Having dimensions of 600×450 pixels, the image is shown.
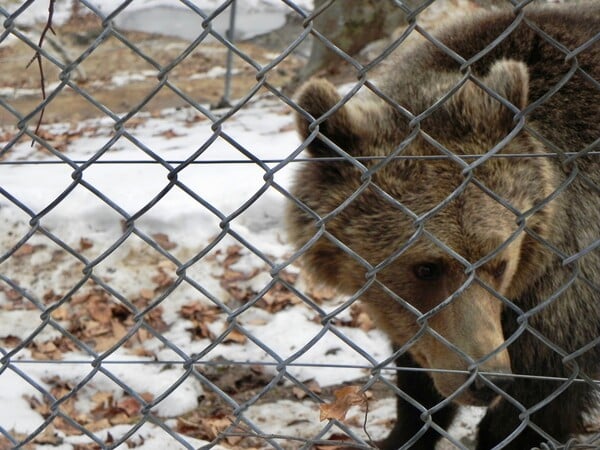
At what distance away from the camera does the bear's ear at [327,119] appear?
3.43 m

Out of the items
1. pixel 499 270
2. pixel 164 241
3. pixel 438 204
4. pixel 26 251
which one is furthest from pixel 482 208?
pixel 26 251

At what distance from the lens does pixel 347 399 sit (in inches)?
105

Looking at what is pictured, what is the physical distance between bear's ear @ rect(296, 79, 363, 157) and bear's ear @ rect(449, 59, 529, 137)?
1.43 ft

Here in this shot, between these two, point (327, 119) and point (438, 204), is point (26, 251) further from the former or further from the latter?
point (438, 204)

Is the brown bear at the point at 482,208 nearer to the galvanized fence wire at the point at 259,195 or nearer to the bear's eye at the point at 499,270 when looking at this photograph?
the bear's eye at the point at 499,270

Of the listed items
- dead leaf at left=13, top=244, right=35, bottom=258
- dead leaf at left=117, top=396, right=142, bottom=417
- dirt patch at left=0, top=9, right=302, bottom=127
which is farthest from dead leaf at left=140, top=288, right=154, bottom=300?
dirt patch at left=0, top=9, right=302, bottom=127

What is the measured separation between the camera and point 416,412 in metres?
4.36

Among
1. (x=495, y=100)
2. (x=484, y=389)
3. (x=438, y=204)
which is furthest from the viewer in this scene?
(x=495, y=100)

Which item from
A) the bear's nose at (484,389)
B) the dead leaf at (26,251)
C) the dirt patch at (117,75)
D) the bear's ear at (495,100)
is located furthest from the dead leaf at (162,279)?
the dirt patch at (117,75)

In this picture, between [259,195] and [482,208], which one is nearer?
[259,195]

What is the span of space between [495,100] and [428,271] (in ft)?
2.50

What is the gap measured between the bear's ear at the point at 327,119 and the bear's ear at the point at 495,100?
1.43 feet

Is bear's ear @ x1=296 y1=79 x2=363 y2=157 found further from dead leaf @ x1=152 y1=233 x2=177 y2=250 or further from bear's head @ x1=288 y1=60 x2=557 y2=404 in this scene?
dead leaf @ x1=152 y1=233 x2=177 y2=250

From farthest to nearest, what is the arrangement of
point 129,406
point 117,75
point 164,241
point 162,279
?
point 117,75 < point 164,241 < point 162,279 < point 129,406
